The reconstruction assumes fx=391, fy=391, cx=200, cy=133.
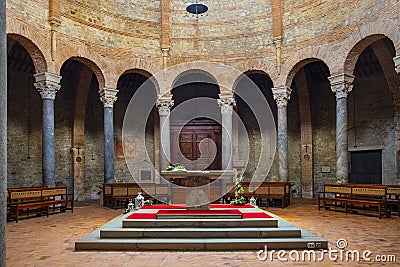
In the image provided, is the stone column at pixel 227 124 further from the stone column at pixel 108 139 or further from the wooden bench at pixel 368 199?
the wooden bench at pixel 368 199

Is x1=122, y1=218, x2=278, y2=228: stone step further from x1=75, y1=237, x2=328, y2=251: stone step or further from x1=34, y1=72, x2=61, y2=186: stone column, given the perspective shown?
x1=34, y1=72, x2=61, y2=186: stone column

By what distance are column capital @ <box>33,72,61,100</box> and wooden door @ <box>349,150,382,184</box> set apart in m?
13.6

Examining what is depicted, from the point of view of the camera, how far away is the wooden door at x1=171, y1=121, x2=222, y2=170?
808 inches

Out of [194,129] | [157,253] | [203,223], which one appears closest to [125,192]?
[194,129]

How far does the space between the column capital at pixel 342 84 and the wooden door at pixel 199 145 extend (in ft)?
24.4

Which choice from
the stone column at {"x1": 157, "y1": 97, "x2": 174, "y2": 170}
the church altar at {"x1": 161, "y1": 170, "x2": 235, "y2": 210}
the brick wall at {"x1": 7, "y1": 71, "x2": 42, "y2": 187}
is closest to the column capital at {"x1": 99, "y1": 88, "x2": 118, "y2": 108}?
the stone column at {"x1": 157, "y1": 97, "x2": 174, "y2": 170}

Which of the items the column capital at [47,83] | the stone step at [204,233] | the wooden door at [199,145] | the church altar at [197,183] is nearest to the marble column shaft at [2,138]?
the stone step at [204,233]

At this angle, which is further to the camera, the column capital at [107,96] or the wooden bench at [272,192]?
the column capital at [107,96]

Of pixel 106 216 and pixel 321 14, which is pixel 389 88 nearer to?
pixel 321 14

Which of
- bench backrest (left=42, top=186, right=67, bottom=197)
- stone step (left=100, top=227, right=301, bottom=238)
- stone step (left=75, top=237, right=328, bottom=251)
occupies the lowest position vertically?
stone step (left=75, top=237, right=328, bottom=251)

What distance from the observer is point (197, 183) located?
32.3 ft

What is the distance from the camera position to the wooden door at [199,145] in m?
20.5

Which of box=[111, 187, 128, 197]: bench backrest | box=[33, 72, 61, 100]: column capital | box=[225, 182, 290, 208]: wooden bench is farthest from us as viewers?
box=[111, 187, 128, 197]: bench backrest

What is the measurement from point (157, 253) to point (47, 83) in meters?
9.25
